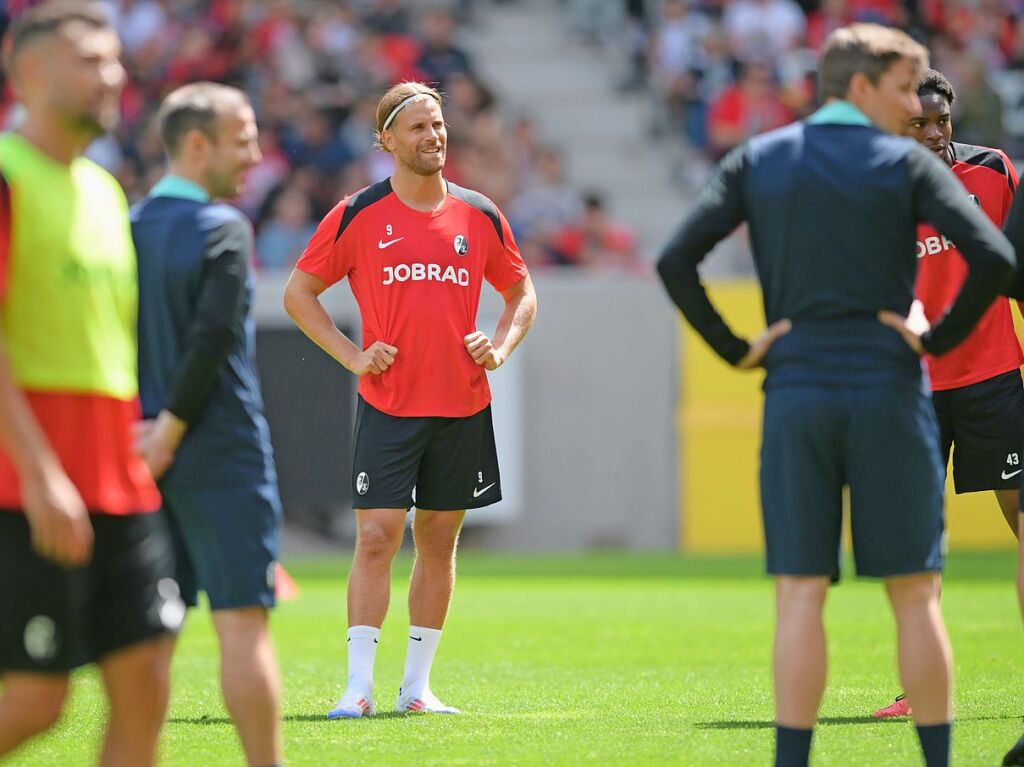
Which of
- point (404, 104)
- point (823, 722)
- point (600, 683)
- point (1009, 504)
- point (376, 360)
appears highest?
point (404, 104)

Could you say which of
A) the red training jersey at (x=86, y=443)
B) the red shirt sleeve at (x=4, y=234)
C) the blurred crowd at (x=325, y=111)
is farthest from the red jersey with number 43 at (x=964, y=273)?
the blurred crowd at (x=325, y=111)

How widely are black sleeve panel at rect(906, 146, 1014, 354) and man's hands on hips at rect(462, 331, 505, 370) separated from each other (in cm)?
278

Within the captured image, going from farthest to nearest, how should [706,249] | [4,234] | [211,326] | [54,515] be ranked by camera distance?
[706,249]
[211,326]
[4,234]
[54,515]

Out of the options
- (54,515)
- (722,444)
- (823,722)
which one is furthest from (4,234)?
(722,444)

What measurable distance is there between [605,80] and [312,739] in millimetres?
19036

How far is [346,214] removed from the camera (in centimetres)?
763

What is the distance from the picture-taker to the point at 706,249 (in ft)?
17.2

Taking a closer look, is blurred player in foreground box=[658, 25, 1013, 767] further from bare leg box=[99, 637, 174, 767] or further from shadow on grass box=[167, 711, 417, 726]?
shadow on grass box=[167, 711, 417, 726]

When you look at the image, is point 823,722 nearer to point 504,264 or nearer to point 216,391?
point 504,264

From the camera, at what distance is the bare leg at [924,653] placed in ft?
16.6

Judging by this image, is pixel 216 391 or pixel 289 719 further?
pixel 289 719

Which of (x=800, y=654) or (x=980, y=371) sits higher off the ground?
(x=980, y=371)

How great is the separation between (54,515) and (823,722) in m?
3.87

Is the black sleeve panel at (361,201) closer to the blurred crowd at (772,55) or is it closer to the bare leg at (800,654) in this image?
the bare leg at (800,654)
